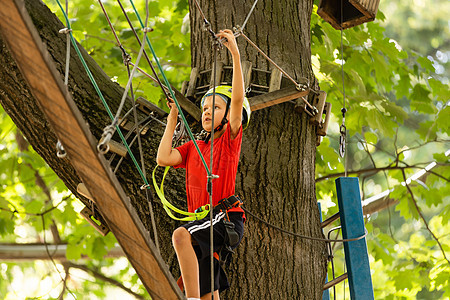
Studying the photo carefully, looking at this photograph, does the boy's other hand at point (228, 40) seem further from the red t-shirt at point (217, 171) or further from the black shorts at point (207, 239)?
the black shorts at point (207, 239)

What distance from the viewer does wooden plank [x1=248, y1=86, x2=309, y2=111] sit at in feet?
9.75

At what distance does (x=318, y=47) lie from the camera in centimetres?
499

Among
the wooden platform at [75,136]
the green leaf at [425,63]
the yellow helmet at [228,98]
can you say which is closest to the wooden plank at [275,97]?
the yellow helmet at [228,98]

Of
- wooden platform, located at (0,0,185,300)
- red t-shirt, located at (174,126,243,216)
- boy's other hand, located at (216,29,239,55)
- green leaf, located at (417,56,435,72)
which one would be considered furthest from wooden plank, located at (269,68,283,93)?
green leaf, located at (417,56,435,72)

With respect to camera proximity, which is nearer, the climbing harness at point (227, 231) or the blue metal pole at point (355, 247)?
the climbing harness at point (227, 231)

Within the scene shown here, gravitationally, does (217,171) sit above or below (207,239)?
above

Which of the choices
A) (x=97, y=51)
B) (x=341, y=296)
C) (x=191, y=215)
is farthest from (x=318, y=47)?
(x=341, y=296)

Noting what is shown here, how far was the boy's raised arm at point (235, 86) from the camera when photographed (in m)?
2.39

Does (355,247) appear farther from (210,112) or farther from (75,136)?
(75,136)

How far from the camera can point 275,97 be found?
303cm

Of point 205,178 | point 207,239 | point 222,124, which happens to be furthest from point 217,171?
point 207,239

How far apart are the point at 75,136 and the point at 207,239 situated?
0.95 meters

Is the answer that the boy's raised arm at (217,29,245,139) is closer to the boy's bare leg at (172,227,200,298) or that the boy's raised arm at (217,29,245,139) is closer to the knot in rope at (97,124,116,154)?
the boy's bare leg at (172,227,200,298)

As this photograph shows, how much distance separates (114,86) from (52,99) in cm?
144
